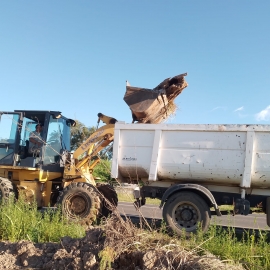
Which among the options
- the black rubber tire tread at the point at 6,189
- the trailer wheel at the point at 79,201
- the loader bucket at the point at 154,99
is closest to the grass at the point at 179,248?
the trailer wheel at the point at 79,201

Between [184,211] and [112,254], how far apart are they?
2634mm

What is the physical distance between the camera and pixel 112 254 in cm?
398

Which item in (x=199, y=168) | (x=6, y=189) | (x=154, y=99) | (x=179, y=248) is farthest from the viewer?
(x=6, y=189)

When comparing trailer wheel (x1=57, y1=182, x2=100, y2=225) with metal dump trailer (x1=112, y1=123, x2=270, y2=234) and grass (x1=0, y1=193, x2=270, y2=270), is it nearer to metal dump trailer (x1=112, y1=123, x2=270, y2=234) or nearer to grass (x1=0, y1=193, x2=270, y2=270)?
metal dump trailer (x1=112, y1=123, x2=270, y2=234)

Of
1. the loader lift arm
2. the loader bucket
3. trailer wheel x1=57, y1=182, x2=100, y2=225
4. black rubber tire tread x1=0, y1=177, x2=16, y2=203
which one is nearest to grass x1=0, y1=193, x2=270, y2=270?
trailer wheel x1=57, y1=182, x2=100, y2=225

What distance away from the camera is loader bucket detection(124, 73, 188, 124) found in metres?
7.43

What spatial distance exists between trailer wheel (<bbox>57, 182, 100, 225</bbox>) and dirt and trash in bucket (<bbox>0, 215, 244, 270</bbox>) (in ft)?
9.00

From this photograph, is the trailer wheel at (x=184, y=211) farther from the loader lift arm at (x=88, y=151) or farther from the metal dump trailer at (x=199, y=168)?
the loader lift arm at (x=88, y=151)

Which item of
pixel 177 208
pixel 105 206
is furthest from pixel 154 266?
pixel 105 206

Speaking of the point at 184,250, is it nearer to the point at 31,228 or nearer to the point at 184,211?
the point at 184,211

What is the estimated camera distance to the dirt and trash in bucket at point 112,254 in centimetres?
372

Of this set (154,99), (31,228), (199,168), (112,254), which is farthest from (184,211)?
(31,228)

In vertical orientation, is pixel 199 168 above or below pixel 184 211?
above

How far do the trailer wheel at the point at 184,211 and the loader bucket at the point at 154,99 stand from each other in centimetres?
205
